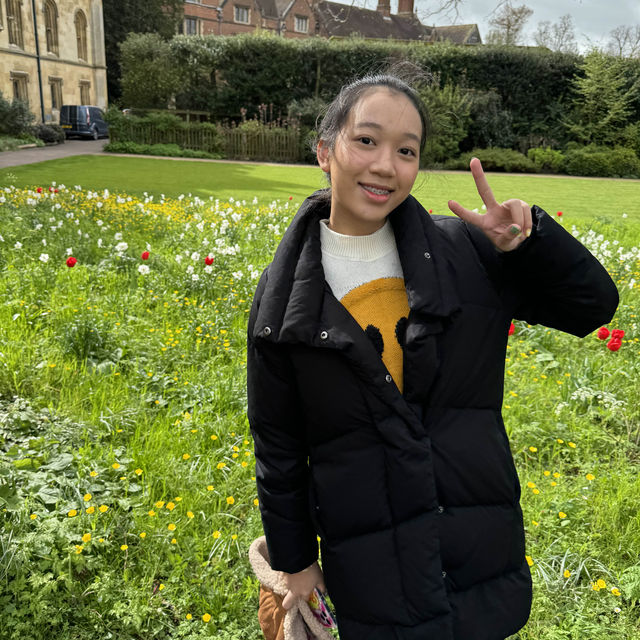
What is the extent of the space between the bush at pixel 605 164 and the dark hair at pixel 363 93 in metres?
23.2

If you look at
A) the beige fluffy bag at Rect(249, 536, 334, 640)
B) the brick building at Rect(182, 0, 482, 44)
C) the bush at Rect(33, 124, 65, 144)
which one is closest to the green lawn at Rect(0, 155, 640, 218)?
the bush at Rect(33, 124, 65, 144)

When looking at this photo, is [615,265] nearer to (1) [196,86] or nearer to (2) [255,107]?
(2) [255,107]

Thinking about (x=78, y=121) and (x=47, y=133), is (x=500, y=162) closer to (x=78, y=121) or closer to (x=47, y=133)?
(x=47, y=133)

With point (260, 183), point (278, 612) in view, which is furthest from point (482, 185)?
point (260, 183)

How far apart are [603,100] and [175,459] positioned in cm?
2696

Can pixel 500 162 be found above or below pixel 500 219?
below

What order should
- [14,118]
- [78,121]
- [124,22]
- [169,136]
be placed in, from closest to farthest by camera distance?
[14,118] < [169,136] < [78,121] < [124,22]

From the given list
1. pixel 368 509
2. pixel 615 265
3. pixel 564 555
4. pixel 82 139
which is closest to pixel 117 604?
pixel 368 509

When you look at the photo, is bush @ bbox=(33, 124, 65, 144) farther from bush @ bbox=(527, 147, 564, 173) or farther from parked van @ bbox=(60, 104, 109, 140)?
bush @ bbox=(527, 147, 564, 173)

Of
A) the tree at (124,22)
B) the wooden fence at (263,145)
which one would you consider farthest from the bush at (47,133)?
the tree at (124,22)

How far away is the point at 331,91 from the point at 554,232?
2666 cm

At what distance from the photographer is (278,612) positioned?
5.48 ft

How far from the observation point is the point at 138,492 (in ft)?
9.36

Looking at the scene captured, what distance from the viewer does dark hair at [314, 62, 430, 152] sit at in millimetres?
1462
